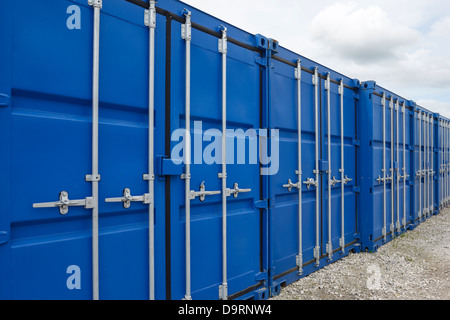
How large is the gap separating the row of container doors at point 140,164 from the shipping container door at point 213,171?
0.01 metres

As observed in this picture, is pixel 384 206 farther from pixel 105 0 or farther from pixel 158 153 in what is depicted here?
pixel 105 0

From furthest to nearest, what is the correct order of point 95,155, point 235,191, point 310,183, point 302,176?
1. point 310,183
2. point 302,176
3. point 235,191
4. point 95,155

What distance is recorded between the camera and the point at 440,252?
5957mm

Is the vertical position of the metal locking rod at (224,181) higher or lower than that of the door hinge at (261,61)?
lower

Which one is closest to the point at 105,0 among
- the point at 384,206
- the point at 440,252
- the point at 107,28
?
the point at 107,28

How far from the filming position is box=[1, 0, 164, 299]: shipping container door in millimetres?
1997

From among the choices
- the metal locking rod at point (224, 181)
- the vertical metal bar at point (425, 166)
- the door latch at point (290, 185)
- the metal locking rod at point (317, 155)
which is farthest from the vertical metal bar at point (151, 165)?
the vertical metal bar at point (425, 166)

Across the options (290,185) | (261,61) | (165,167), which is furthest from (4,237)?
(290,185)

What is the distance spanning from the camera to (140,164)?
2512 mm

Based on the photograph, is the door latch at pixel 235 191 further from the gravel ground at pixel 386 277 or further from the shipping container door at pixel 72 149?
the gravel ground at pixel 386 277

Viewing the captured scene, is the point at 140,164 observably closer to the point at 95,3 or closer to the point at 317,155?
the point at 95,3

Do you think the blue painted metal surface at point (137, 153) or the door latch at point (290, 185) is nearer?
the blue painted metal surface at point (137, 153)

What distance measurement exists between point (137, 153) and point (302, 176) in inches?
94.9

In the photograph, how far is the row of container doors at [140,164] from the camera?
2021mm
